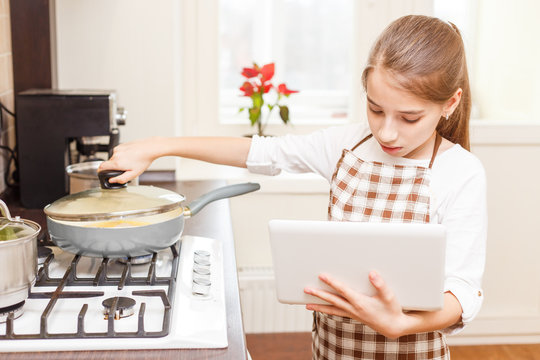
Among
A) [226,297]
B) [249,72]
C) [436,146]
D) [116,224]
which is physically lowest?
[226,297]

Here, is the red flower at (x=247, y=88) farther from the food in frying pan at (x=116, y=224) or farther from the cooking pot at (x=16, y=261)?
the cooking pot at (x=16, y=261)

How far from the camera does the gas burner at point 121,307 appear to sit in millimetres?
946

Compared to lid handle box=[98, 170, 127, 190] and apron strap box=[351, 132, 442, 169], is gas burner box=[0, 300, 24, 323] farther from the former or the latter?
apron strap box=[351, 132, 442, 169]

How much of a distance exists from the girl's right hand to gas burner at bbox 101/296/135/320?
0.87ft

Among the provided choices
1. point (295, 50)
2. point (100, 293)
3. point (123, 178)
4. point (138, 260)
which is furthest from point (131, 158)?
point (295, 50)

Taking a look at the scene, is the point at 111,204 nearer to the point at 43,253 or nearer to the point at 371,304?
the point at 43,253

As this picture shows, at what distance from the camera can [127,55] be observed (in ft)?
6.75

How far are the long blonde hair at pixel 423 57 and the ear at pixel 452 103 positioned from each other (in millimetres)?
12

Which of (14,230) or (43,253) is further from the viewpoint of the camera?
(43,253)

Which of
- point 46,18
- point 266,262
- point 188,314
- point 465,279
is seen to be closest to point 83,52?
point 46,18

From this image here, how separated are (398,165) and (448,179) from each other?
113 mm

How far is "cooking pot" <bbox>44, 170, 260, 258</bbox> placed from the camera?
1.09 metres

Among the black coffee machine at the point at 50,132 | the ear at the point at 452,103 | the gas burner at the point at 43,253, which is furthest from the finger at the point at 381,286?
the black coffee machine at the point at 50,132

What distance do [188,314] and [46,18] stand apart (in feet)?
4.35
